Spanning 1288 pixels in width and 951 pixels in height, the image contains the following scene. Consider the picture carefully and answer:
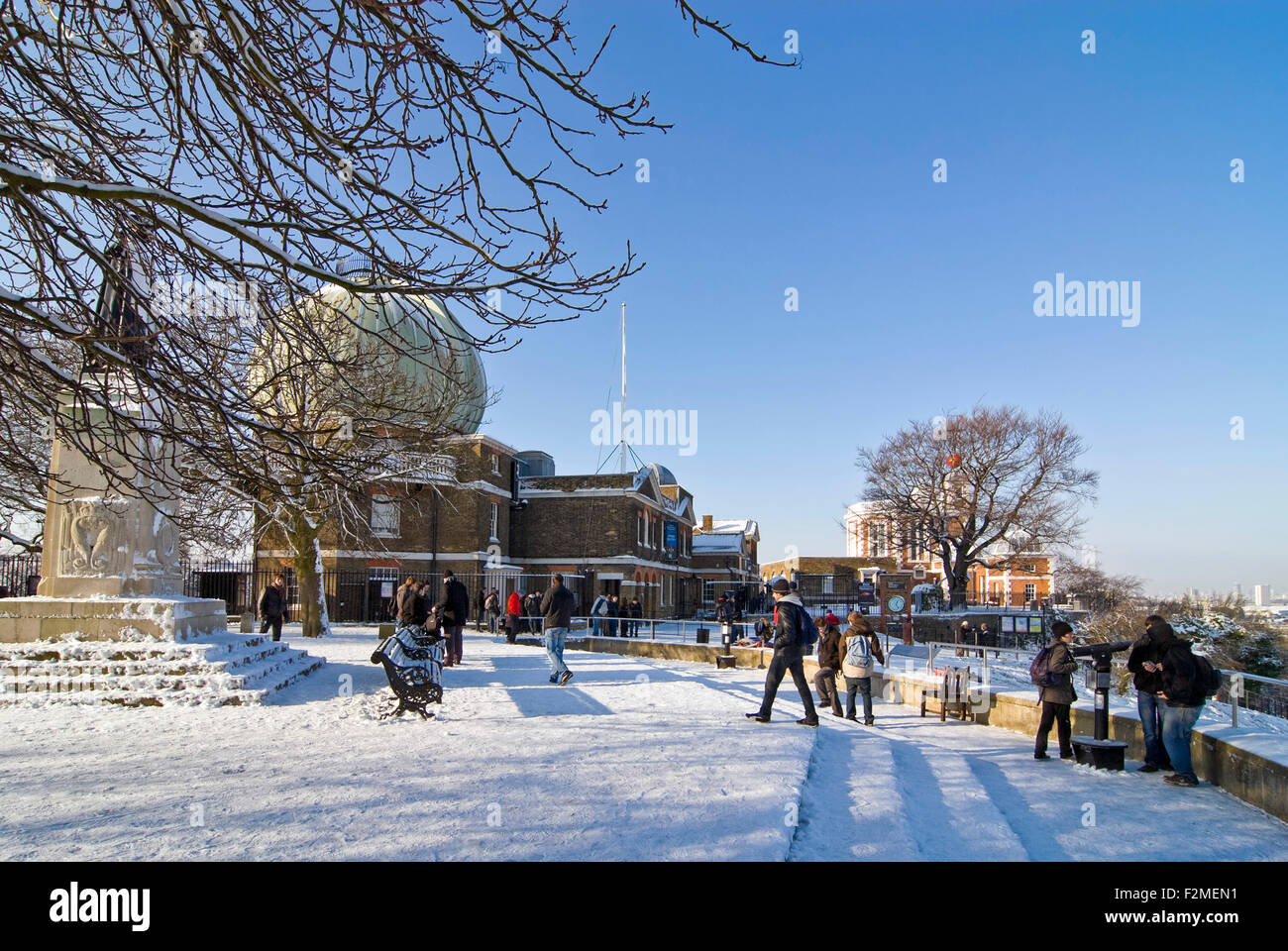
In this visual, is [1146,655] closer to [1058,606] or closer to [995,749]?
[995,749]

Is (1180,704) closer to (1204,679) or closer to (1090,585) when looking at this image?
(1204,679)

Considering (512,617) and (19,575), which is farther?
(19,575)

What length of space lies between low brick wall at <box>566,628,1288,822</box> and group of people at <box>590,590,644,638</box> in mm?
10171

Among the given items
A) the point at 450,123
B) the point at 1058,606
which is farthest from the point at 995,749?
the point at 1058,606

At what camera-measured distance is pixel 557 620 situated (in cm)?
1168

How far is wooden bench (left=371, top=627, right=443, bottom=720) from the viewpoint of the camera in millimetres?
8359

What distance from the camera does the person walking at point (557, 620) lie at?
460 inches

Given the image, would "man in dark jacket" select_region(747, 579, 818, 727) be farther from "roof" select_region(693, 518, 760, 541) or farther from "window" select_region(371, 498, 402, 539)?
"roof" select_region(693, 518, 760, 541)

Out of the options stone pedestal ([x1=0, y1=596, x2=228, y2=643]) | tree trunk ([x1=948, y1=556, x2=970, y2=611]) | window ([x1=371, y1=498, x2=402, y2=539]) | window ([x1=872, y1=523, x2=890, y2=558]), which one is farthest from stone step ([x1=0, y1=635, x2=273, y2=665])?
window ([x1=872, y1=523, x2=890, y2=558])

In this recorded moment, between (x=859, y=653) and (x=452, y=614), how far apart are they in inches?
227

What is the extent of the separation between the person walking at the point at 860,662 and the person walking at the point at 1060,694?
1.95m

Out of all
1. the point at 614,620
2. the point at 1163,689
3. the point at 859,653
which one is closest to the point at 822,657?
the point at 859,653

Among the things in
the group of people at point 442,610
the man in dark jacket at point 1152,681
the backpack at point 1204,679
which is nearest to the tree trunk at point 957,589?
the group of people at point 442,610

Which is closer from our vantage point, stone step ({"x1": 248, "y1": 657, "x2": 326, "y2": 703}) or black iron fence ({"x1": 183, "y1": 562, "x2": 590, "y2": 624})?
stone step ({"x1": 248, "y1": 657, "x2": 326, "y2": 703})
